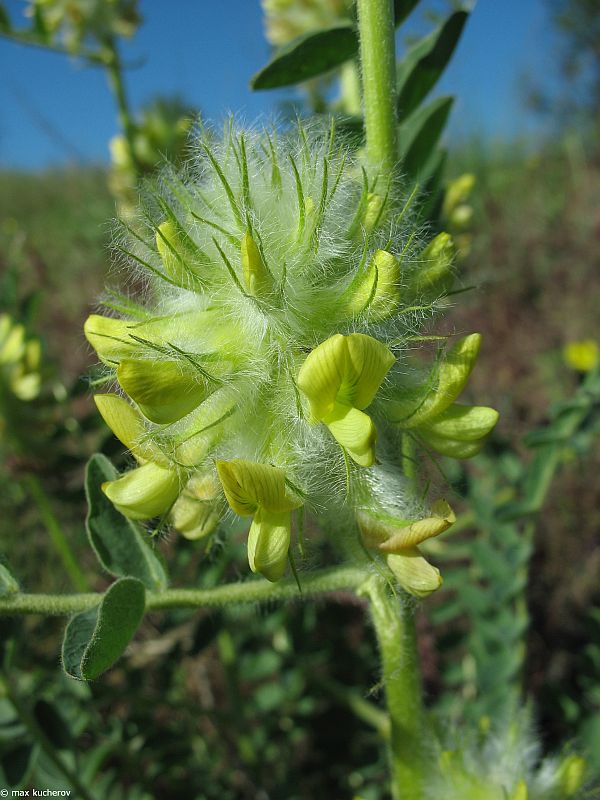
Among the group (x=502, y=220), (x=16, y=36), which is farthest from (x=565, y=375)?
(x=16, y=36)

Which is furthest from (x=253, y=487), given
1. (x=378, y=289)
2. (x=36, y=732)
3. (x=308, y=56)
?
(x=36, y=732)

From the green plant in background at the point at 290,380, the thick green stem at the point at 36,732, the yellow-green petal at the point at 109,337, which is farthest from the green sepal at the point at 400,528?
the thick green stem at the point at 36,732

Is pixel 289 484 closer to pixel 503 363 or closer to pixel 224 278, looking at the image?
pixel 224 278

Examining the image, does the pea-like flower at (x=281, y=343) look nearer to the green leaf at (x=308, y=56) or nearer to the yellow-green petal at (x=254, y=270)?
the yellow-green petal at (x=254, y=270)

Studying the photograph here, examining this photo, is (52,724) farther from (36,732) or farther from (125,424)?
(125,424)

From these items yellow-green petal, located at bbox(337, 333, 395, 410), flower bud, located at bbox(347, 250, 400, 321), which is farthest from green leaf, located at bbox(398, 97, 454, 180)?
yellow-green petal, located at bbox(337, 333, 395, 410)

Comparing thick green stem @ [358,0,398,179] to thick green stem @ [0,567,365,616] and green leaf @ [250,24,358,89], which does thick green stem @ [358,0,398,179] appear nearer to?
green leaf @ [250,24,358,89]
